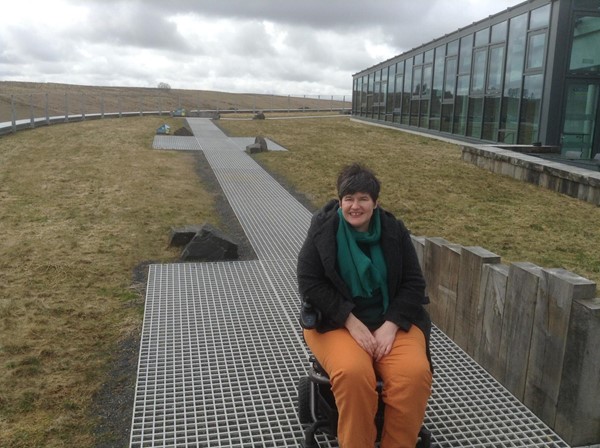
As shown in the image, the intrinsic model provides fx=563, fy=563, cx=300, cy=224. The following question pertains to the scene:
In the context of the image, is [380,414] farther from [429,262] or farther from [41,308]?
[41,308]

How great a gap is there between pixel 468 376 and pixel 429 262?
100cm

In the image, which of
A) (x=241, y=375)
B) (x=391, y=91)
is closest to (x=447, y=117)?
(x=391, y=91)

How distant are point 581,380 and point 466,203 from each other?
701 centimetres

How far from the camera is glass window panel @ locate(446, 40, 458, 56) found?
2278 cm

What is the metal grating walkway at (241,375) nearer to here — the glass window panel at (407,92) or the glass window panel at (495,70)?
the glass window panel at (495,70)

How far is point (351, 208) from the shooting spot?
9.82 ft

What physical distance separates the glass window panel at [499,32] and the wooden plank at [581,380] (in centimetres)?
1821

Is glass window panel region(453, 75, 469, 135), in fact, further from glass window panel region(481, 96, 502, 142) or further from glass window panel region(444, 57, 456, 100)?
glass window panel region(481, 96, 502, 142)

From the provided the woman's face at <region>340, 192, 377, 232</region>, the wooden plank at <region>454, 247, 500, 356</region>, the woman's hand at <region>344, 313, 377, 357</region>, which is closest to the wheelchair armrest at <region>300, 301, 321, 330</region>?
the woman's hand at <region>344, 313, 377, 357</region>

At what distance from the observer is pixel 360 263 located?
2941 millimetres

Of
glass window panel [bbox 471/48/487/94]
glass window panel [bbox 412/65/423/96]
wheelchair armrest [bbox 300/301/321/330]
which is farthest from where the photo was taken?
glass window panel [bbox 412/65/423/96]

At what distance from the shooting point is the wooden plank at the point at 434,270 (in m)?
4.32

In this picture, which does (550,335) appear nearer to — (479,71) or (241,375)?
(241,375)

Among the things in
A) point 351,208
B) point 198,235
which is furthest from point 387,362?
point 198,235
